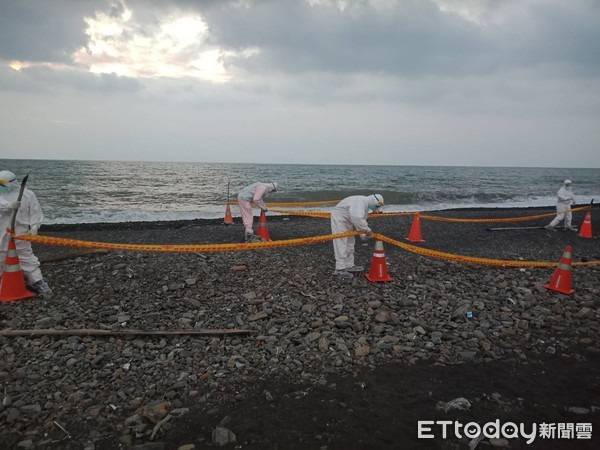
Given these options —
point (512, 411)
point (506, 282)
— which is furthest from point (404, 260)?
point (512, 411)

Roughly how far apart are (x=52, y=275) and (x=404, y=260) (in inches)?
275

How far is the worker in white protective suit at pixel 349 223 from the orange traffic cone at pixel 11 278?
197 inches

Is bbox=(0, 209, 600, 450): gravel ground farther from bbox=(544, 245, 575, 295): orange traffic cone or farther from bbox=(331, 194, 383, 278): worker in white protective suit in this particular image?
bbox=(331, 194, 383, 278): worker in white protective suit

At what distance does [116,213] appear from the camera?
1870cm

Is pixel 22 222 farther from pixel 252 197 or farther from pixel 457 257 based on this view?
pixel 457 257

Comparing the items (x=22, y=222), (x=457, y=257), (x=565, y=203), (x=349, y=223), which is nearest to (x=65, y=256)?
(x=22, y=222)

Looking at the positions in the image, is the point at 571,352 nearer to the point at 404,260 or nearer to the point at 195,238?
the point at 404,260

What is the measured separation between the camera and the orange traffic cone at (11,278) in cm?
522

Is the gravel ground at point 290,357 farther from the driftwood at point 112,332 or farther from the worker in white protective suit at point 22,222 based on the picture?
the worker in white protective suit at point 22,222

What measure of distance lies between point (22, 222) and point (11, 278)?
0.84 m

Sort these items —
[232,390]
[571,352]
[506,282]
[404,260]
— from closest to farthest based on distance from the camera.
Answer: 1. [232,390]
2. [571,352]
3. [506,282]
4. [404,260]

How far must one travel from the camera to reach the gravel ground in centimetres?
305

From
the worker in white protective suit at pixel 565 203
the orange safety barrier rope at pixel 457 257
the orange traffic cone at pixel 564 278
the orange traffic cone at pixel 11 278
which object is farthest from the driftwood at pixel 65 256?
the worker in white protective suit at pixel 565 203

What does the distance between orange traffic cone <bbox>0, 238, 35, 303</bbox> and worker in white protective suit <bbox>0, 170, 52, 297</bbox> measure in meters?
0.17
